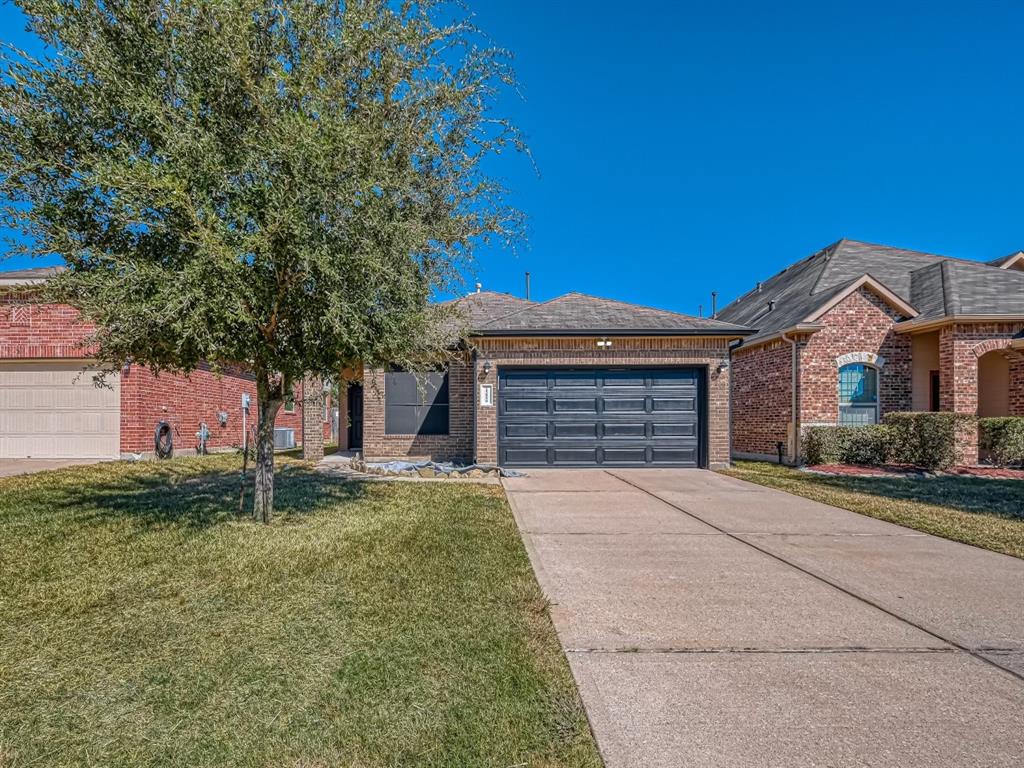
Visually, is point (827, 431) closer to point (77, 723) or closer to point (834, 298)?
point (834, 298)

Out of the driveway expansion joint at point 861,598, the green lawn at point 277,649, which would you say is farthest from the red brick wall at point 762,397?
the green lawn at point 277,649

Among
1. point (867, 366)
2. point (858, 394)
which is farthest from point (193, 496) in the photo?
point (867, 366)

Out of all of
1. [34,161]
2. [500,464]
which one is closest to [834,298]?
[500,464]

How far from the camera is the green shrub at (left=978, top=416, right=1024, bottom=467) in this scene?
38.2 ft

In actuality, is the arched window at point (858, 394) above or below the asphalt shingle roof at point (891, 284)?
below

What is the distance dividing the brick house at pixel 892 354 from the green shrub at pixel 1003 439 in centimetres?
27

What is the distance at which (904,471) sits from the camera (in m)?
11.6

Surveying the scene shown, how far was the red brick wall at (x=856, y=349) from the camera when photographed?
1341 centimetres

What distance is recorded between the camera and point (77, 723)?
2.39 meters

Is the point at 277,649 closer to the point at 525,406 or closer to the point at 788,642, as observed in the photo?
the point at 788,642

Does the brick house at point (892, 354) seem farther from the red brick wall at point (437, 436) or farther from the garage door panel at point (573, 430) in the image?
the red brick wall at point (437, 436)

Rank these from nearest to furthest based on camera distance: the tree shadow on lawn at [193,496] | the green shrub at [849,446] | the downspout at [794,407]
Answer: the tree shadow on lawn at [193,496] → the green shrub at [849,446] → the downspout at [794,407]

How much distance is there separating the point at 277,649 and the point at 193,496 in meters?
5.77

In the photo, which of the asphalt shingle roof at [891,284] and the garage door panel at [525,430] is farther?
the asphalt shingle roof at [891,284]
